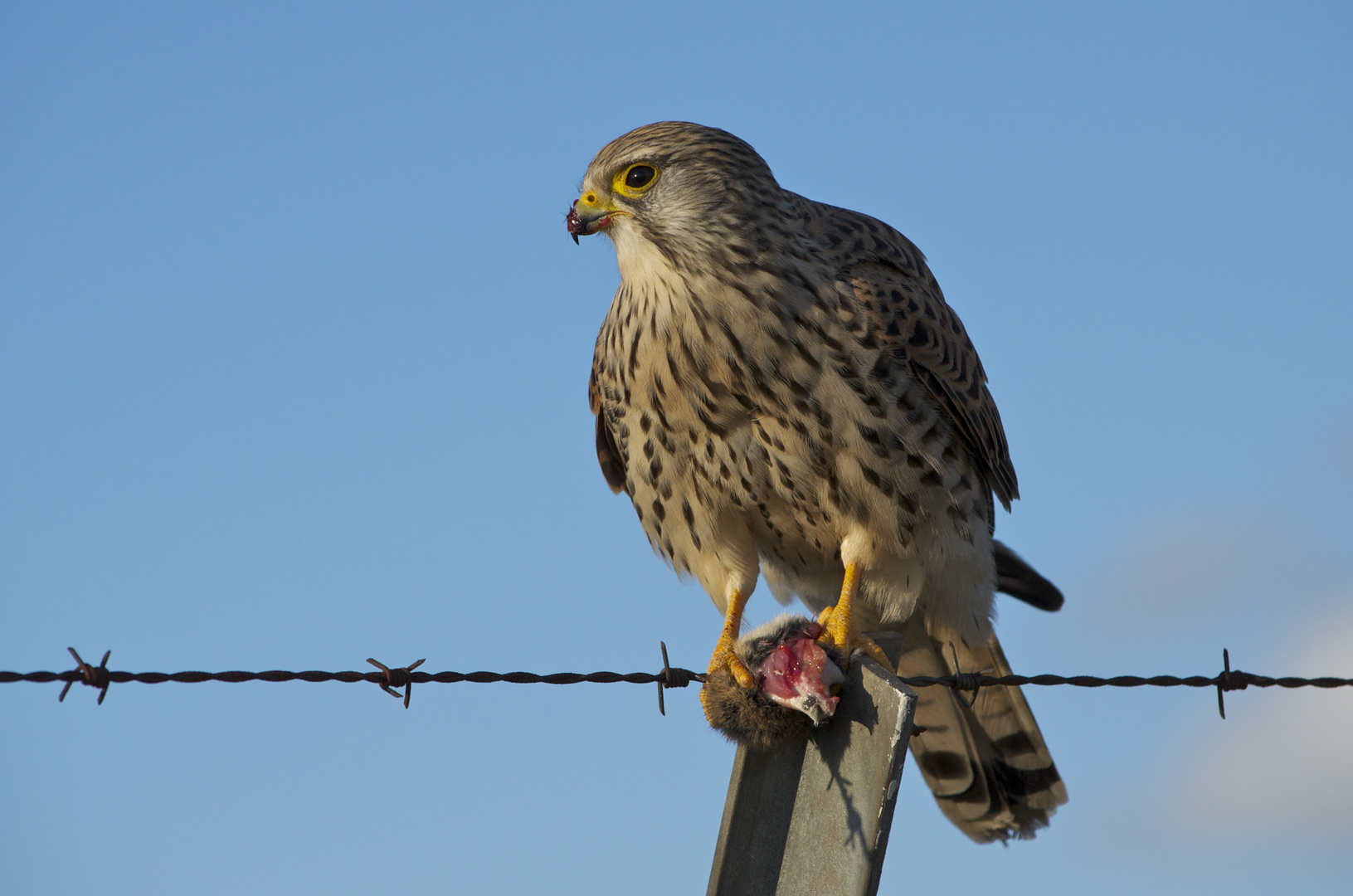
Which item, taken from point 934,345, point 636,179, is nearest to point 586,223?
point 636,179

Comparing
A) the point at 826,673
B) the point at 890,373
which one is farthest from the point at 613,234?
the point at 826,673

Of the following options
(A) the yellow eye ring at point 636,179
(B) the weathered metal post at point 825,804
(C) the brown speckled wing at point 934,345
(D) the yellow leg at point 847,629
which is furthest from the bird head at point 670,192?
(B) the weathered metal post at point 825,804

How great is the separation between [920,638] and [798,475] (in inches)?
44.3

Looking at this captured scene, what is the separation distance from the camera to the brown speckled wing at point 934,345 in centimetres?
354

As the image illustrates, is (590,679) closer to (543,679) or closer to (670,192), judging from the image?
(543,679)

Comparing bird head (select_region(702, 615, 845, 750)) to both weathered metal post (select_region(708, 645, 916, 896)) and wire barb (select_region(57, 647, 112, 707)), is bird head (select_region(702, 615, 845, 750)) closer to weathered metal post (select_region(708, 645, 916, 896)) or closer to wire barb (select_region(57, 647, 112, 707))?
weathered metal post (select_region(708, 645, 916, 896))

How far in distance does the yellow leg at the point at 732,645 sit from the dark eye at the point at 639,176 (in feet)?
4.07

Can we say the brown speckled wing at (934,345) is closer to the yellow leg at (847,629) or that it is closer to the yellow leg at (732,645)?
the yellow leg at (847,629)

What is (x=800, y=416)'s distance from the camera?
132 inches

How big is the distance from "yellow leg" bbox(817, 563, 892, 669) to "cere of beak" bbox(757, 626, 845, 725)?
0.16ft

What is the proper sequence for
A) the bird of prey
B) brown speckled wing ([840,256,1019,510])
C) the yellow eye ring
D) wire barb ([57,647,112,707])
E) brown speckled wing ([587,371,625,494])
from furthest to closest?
1. brown speckled wing ([587,371,625,494])
2. the yellow eye ring
3. brown speckled wing ([840,256,1019,510])
4. the bird of prey
5. wire barb ([57,647,112,707])

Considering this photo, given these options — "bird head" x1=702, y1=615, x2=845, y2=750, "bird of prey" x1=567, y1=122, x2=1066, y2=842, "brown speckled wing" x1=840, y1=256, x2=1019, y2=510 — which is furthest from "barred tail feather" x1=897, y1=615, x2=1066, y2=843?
"bird head" x1=702, y1=615, x2=845, y2=750

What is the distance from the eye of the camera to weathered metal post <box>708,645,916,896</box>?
2.32 meters

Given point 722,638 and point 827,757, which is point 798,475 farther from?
point 827,757
